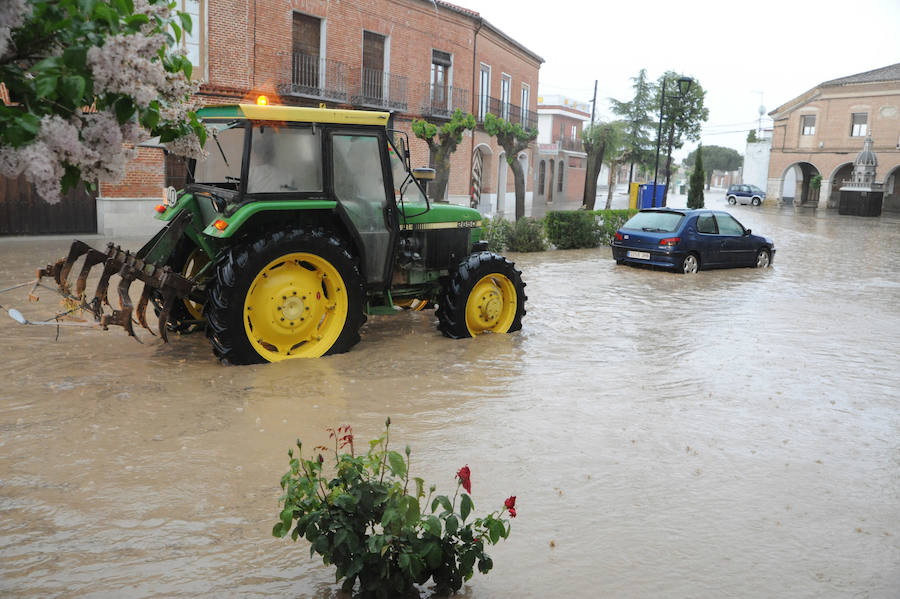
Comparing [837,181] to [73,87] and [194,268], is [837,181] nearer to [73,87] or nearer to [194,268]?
[194,268]

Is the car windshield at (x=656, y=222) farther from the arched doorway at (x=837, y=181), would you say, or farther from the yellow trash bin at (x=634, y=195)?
the arched doorway at (x=837, y=181)

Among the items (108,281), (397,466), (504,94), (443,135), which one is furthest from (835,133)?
(397,466)

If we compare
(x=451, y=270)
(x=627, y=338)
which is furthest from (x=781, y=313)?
(x=451, y=270)

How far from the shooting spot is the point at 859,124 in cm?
4828

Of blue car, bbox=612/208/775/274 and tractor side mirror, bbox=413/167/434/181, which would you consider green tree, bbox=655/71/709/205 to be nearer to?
blue car, bbox=612/208/775/274

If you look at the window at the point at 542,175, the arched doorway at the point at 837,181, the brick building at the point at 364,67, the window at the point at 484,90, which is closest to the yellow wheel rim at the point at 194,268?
the brick building at the point at 364,67

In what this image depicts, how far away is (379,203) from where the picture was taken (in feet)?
24.7

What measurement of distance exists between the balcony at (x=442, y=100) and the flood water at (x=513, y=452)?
17654mm

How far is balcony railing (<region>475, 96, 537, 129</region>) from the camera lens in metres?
29.8

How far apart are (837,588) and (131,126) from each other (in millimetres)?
3768

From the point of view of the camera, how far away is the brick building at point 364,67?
18.0 m

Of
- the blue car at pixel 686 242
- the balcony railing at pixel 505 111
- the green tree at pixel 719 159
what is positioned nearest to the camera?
the blue car at pixel 686 242

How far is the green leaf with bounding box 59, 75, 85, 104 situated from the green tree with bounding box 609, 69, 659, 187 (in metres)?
57.0

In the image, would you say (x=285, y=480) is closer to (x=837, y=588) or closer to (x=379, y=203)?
(x=837, y=588)
